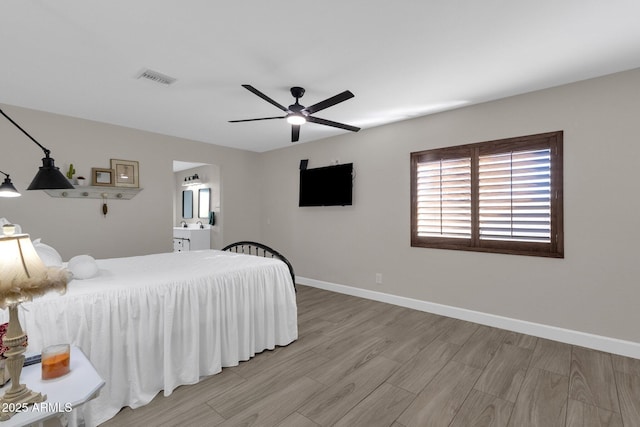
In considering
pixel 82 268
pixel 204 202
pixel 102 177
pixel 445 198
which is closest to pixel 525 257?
pixel 445 198

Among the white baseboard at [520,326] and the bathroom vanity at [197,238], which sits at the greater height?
the bathroom vanity at [197,238]

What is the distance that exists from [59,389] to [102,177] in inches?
152

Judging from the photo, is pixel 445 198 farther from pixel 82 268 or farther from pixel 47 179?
pixel 47 179

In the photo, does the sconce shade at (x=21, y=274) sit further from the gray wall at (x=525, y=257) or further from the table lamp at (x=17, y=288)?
the gray wall at (x=525, y=257)

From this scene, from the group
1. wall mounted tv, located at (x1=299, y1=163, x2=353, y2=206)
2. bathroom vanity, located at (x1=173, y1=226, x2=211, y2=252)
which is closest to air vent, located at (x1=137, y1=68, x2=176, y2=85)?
wall mounted tv, located at (x1=299, y1=163, x2=353, y2=206)

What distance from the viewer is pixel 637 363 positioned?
2598mm

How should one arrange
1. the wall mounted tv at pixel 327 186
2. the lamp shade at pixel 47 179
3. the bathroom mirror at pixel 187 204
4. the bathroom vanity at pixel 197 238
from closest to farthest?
1. the lamp shade at pixel 47 179
2. the wall mounted tv at pixel 327 186
3. the bathroom vanity at pixel 197 238
4. the bathroom mirror at pixel 187 204

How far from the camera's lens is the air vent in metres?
2.75

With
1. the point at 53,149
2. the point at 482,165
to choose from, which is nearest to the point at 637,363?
the point at 482,165

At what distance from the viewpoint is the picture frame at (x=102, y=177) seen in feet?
13.5

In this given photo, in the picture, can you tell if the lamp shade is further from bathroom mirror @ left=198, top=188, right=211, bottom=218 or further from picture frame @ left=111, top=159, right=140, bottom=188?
bathroom mirror @ left=198, top=188, right=211, bottom=218

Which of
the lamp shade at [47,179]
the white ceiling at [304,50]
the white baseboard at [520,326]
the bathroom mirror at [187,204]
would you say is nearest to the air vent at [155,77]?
the white ceiling at [304,50]

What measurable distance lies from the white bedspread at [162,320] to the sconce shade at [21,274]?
0.61 meters

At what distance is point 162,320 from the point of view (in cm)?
217
